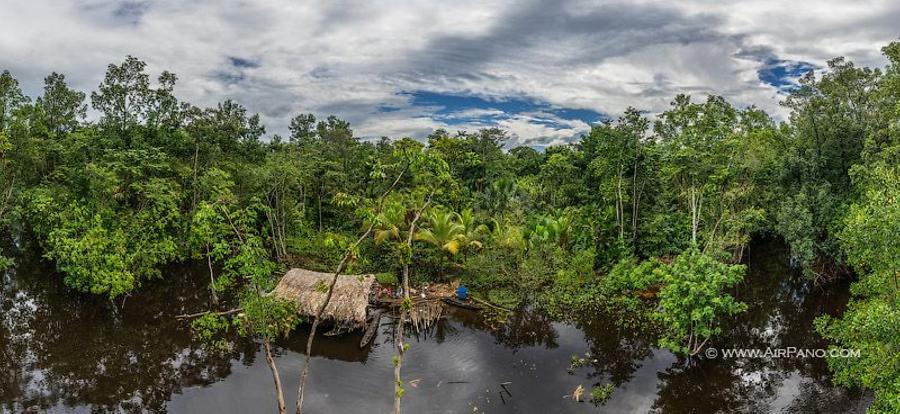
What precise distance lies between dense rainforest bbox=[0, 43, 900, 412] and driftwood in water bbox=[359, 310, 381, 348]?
1.92 metres

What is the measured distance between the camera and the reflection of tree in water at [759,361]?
12.7m

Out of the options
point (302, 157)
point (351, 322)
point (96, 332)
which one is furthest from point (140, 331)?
point (302, 157)

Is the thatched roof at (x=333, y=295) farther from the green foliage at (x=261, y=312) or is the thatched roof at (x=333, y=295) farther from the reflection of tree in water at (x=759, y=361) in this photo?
the reflection of tree in water at (x=759, y=361)

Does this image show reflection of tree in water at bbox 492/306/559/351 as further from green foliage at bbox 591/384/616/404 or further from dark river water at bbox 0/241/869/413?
green foliage at bbox 591/384/616/404

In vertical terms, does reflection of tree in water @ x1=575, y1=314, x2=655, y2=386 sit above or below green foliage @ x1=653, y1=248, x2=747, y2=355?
below

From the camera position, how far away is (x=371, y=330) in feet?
53.0

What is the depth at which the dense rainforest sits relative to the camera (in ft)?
52.7

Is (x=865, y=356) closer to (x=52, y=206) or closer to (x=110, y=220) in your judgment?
(x=110, y=220)

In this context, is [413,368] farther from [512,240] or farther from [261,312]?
[512,240]

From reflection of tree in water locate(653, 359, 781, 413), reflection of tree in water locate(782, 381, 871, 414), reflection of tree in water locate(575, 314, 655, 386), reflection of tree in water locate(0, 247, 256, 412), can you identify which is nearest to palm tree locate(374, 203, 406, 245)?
reflection of tree in water locate(0, 247, 256, 412)

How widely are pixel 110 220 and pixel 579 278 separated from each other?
1778 centimetres

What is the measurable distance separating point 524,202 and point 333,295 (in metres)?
13.2

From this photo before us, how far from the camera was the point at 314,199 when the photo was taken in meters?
26.3

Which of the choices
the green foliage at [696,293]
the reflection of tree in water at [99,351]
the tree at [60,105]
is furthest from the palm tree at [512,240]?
→ the tree at [60,105]
